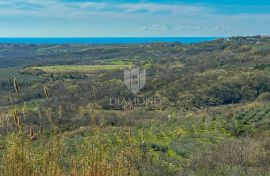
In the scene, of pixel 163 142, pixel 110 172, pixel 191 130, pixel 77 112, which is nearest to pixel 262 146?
pixel 163 142

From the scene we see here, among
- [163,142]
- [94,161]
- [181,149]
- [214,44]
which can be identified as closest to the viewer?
[94,161]

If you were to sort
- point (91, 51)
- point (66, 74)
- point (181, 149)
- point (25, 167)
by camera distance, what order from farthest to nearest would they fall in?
point (91, 51)
point (66, 74)
point (181, 149)
point (25, 167)

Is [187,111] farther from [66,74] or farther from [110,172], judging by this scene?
[110,172]

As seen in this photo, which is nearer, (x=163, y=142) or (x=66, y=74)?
(x=163, y=142)

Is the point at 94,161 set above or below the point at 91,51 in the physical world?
above

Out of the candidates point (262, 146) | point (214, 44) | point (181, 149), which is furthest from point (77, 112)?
point (214, 44)

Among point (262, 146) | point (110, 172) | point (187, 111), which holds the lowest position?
point (187, 111)

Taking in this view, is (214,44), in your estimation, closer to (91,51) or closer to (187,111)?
(91,51)
